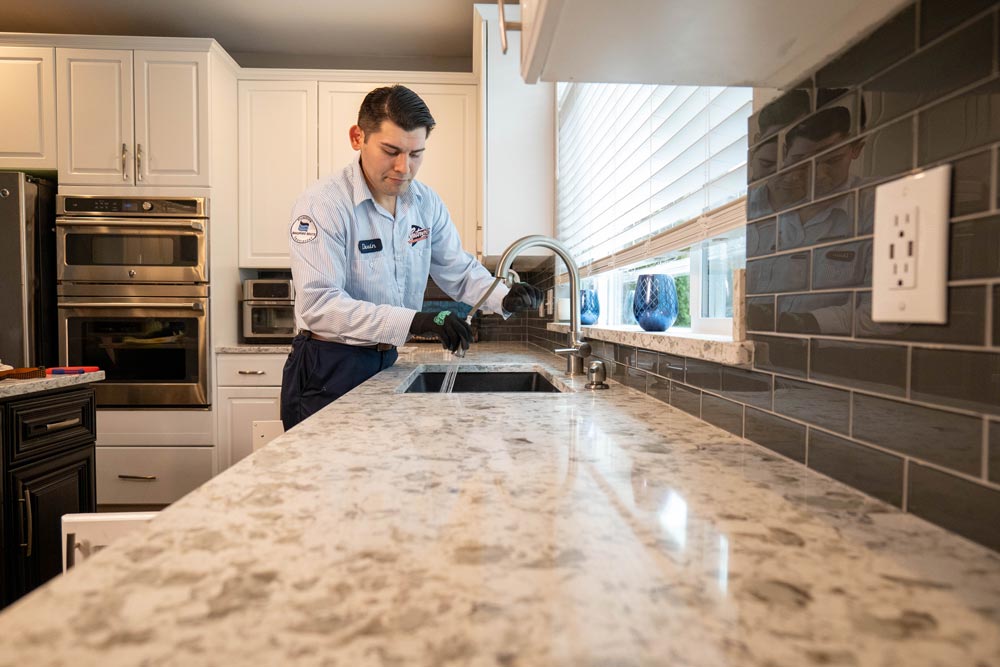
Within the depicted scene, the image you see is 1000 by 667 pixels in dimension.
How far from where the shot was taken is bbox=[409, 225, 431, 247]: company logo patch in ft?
6.29

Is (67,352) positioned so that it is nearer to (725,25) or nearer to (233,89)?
(233,89)

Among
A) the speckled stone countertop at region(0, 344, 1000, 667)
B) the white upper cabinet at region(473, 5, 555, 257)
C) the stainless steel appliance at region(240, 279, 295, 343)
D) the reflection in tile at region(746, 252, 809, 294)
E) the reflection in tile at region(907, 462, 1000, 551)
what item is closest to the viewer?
the speckled stone countertop at region(0, 344, 1000, 667)

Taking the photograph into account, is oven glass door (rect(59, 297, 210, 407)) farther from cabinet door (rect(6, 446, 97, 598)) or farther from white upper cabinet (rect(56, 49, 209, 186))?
cabinet door (rect(6, 446, 97, 598))

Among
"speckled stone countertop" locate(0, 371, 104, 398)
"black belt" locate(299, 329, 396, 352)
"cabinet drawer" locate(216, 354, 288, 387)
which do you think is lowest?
"cabinet drawer" locate(216, 354, 288, 387)

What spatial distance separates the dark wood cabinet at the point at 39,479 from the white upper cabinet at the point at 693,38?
5.79 ft

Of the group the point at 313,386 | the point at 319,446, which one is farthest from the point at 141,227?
the point at 319,446

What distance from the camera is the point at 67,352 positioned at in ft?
9.10

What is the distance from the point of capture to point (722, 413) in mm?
848

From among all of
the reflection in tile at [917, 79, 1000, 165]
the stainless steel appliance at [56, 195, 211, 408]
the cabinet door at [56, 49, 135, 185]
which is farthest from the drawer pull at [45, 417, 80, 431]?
the reflection in tile at [917, 79, 1000, 165]

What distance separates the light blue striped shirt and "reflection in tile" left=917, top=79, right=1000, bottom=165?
1.28 metres

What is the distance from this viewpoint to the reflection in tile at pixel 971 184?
429 millimetres

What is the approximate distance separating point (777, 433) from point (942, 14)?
0.43 metres

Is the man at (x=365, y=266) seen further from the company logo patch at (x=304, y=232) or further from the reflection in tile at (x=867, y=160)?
the reflection in tile at (x=867, y=160)

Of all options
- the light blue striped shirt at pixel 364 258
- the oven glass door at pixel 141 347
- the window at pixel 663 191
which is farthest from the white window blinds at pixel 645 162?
the oven glass door at pixel 141 347
